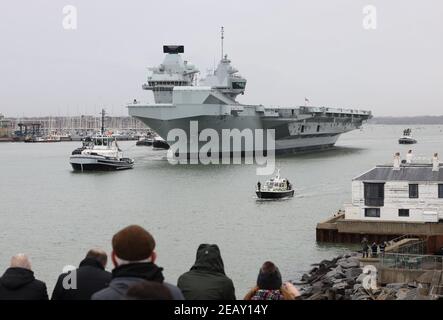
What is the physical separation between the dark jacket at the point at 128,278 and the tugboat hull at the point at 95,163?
50852 mm

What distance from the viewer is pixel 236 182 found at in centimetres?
4338

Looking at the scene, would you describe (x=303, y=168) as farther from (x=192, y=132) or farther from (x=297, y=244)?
(x=297, y=244)

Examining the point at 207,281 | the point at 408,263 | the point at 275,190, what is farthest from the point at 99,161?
the point at 207,281

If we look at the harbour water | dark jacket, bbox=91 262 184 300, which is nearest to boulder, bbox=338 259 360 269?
the harbour water

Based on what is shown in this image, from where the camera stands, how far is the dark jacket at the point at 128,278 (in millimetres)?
3998

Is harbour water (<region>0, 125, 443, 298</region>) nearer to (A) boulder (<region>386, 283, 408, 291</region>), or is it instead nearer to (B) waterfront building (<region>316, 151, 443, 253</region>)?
(B) waterfront building (<region>316, 151, 443, 253</region>)

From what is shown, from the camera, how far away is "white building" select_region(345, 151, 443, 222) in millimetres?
22391

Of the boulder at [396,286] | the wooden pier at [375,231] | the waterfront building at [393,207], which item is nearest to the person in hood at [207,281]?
the boulder at [396,286]

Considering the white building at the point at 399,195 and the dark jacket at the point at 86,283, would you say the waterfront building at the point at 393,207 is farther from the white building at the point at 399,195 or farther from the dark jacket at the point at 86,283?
the dark jacket at the point at 86,283

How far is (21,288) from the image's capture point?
5.38 meters

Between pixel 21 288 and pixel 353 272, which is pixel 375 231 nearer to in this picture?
pixel 353 272

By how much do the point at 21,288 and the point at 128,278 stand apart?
166 cm

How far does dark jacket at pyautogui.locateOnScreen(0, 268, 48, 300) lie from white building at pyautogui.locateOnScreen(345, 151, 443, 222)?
1850cm
